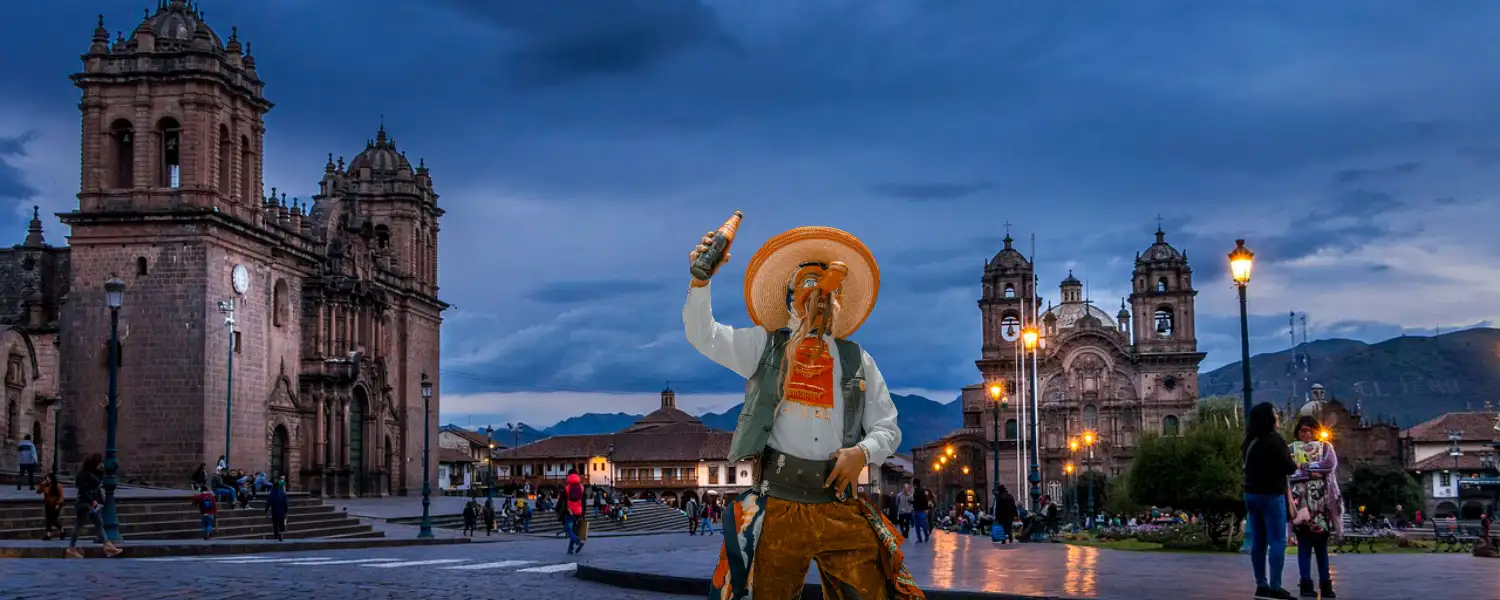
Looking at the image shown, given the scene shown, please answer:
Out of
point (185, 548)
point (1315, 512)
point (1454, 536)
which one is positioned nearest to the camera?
point (1315, 512)

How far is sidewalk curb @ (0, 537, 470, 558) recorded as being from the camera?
19.0m

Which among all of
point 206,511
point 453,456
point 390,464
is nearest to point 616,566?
point 206,511

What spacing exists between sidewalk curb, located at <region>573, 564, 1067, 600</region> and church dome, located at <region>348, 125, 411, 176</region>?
53.0m

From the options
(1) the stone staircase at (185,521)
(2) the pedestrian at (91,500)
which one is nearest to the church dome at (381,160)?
(1) the stone staircase at (185,521)

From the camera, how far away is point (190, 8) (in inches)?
1775

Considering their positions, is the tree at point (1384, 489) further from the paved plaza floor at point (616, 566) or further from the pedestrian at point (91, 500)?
the pedestrian at point (91, 500)

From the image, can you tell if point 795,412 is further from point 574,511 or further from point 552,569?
point 574,511

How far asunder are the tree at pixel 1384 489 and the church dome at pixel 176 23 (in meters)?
61.8

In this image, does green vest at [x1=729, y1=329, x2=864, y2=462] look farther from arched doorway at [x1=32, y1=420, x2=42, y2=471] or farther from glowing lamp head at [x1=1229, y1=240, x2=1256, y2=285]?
arched doorway at [x1=32, y1=420, x2=42, y2=471]

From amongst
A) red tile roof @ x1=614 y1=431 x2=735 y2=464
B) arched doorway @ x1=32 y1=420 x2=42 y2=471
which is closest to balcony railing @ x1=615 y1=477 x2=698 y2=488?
red tile roof @ x1=614 y1=431 x2=735 y2=464

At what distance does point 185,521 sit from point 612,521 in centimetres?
2417

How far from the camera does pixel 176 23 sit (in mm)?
44250

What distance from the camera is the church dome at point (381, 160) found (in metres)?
65.3

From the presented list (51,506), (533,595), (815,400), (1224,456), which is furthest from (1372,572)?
(51,506)
